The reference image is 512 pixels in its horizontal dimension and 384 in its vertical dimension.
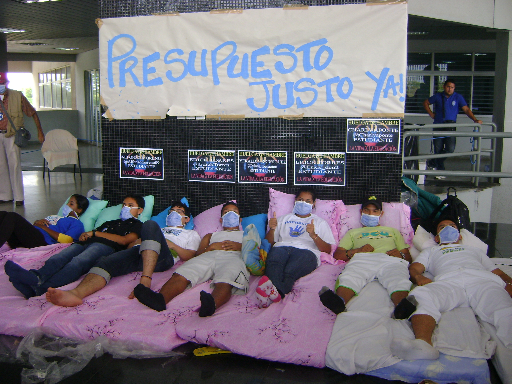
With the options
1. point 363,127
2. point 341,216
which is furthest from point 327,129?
point 341,216

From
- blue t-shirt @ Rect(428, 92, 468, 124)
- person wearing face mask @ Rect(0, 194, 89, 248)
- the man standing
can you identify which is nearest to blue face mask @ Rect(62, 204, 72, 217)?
person wearing face mask @ Rect(0, 194, 89, 248)

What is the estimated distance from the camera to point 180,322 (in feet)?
10.0

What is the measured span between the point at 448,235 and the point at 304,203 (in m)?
1.31

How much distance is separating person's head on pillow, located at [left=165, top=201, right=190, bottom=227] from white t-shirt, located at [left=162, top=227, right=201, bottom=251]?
60 mm

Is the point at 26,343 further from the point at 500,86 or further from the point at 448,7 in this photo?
the point at 500,86

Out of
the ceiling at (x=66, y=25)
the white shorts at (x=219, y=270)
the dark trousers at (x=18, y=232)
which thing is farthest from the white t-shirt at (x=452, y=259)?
the ceiling at (x=66, y=25)

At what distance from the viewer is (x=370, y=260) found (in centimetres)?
371

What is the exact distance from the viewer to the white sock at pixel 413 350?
257cm

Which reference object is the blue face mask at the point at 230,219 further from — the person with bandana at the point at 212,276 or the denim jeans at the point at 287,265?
the denim jeans at the point at 287,265

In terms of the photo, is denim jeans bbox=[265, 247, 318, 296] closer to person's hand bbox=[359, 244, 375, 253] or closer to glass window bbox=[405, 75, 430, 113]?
person's hand bbox=[359, 244, 375, 253]

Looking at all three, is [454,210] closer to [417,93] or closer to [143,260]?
[143,260]

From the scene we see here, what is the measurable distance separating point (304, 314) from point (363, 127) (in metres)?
2.24

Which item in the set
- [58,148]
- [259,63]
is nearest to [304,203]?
[259,63]

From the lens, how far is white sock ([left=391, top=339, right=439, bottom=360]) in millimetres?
2574
